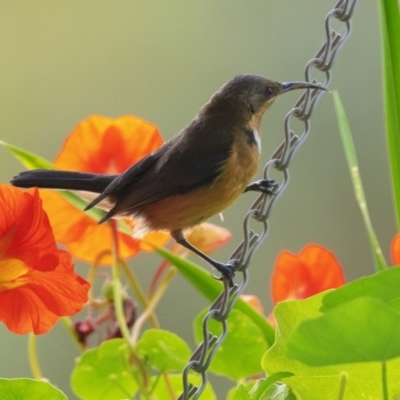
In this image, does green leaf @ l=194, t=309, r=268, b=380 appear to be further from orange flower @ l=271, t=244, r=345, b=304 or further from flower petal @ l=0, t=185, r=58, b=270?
flower petal @ l=0, t=185, r=58, b=270

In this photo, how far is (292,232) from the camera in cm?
223

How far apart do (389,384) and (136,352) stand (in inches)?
11.0

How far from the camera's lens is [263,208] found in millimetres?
678

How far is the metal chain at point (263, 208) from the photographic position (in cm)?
58

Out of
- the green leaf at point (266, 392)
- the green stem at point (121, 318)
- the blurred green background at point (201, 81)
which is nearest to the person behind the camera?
the green leaf at point (266, 392)

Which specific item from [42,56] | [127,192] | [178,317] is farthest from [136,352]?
[42,56]

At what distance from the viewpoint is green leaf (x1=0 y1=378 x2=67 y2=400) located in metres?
0.55

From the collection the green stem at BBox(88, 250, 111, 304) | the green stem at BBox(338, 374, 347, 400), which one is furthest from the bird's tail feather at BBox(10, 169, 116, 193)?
the green stem at BBox(338, 374, 347, 400)

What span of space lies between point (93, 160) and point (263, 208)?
0.33 metres

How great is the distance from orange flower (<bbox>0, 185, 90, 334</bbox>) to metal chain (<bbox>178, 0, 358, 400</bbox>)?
0.11m

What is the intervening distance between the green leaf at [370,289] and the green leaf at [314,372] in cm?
7

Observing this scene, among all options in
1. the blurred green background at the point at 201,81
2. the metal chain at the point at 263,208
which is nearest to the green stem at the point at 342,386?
the metal chain at the point at 263,208

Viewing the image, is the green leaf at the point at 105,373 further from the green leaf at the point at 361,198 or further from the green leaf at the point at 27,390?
the green leaf at the point at 361,198

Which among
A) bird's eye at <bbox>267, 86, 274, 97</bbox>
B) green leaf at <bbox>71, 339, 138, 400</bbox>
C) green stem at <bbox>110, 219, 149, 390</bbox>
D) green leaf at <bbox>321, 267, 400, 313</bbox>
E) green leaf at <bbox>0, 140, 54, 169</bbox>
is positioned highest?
bird's eye at <bbox>267, 86, 274, 97</bbox>
